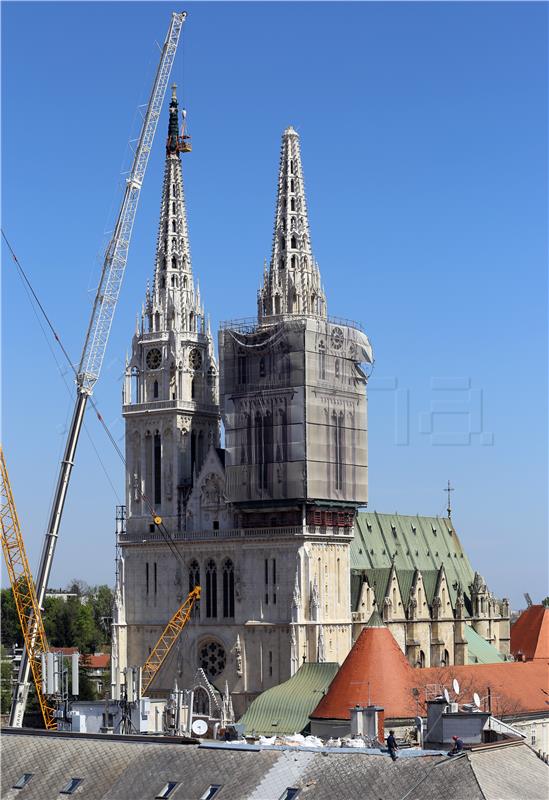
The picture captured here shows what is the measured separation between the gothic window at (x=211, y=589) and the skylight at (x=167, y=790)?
9845 centimetres

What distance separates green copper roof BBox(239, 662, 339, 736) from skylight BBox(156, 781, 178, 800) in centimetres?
7001

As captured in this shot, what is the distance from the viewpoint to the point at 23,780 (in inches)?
2712

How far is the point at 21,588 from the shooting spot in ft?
514

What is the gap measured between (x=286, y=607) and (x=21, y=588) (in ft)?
83.3

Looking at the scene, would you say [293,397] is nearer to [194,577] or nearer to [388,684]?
[194,577]

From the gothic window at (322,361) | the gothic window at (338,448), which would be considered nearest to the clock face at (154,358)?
the gothic window at (322,361)

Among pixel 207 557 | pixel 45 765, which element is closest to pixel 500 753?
pixel 45 765

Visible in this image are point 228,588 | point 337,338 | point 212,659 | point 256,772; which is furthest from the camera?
point 212,659

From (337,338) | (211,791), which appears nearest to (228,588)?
(337,338)

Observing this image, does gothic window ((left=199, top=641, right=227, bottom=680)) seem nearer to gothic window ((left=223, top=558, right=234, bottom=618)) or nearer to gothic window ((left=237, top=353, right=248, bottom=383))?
gothic window ((left=223, top=558, right=234, bottom=618))

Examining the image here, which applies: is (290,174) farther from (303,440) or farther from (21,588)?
(21,588)

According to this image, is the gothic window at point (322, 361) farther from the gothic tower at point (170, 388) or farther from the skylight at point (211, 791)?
the skylight at point (211, 791)

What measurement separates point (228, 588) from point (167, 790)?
97.9 m

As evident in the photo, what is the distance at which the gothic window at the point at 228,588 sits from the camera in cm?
16238
